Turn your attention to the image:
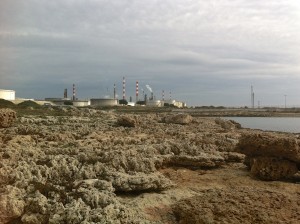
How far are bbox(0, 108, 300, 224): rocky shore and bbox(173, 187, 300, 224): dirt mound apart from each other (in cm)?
2

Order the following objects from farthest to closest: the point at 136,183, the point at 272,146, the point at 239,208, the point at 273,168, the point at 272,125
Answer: the point at 272,125 → the point at 272,146 → the point at 273,168 → the point at 136,183 → the point at 239,208

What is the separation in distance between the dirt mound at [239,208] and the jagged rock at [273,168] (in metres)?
2.17

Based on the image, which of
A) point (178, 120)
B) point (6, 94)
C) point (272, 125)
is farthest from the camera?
point (6, 94)

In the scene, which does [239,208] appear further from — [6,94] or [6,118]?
[6,94]

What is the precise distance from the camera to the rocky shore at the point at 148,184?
749cm

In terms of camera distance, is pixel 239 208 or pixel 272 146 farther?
pixel 272 146

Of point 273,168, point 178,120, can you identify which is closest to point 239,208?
point 273,168

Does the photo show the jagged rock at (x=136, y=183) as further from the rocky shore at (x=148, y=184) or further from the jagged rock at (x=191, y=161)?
the jagged rock at (x=191, y=161)

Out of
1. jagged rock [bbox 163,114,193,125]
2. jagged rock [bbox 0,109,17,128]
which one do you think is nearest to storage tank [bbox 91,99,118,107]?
jagged rock [bbox 163,114,193,125]

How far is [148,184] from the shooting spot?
916cm

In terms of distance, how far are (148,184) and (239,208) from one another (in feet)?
7.53

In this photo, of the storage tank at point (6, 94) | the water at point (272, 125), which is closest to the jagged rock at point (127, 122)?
the water at point (272, 125)

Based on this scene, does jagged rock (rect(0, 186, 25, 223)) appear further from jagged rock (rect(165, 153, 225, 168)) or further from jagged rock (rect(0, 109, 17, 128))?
jagged rock (rect(0, 109, 17, 128))

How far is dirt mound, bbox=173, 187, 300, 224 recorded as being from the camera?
7500 millimetres
